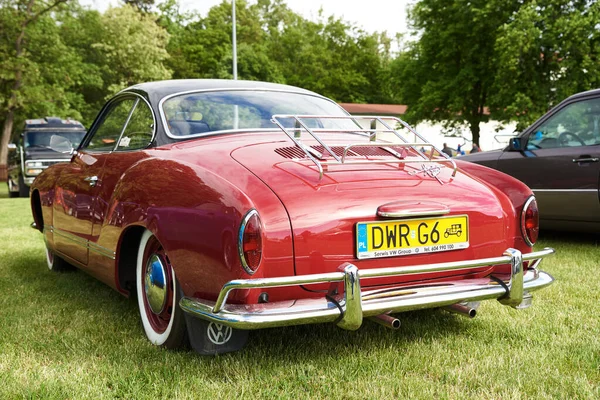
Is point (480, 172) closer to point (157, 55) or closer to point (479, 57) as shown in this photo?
point (479, 57)

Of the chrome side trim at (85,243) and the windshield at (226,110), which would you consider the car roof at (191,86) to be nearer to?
the windshield at (226,110)

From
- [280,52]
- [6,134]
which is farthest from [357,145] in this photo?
[280,52]

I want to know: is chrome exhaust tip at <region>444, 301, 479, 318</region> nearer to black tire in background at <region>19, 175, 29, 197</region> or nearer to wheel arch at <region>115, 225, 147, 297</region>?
wheel arch at <region>115, 225, 147, 297</region>

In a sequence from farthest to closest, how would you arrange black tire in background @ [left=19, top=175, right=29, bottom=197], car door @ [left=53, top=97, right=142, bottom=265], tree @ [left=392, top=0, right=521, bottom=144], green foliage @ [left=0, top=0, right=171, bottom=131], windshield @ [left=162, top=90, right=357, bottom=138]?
1. green foliage @ [left=0, top=0, right=171, bottom=131]
2. tree @ [left=392, top=0, right=521, bottom=144]
3. black tire in background @ [left=19, top=175, right=29, bottom=197]
4. car door @ [left=53, top=97, right=142, bottom=265]
5. windshield @ [left=162, top=90, right=357, bottom=138]

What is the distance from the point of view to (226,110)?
372cm

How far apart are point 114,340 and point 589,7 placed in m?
23.7

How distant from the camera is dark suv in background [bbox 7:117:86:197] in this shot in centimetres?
1712

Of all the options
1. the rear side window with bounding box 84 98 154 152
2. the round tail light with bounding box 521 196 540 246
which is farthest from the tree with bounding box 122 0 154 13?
the round tail light with bounding box 521 196 540 246

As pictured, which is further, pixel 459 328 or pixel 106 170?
pixel 106 170

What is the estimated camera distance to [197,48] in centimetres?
5206

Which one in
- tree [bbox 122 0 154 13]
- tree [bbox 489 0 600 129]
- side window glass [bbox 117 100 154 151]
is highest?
tree [bbox 122 0 154 13]

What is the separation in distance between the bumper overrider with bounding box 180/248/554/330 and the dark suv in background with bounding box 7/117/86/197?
15.4 meters

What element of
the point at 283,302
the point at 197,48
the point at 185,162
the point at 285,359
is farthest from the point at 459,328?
the point at 197,48

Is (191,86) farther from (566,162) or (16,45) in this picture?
(16,45)
